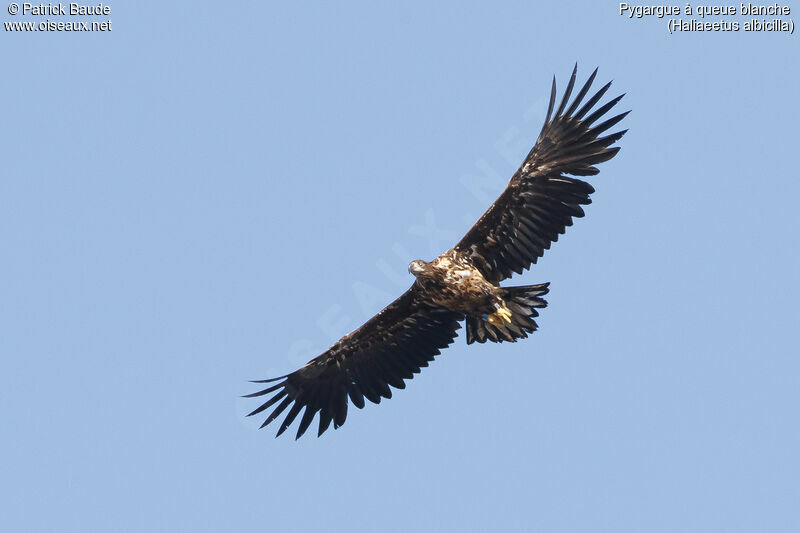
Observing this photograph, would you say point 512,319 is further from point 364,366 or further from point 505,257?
point 364,366

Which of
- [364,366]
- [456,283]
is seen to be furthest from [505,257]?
[364,366]

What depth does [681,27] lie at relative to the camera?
23969mm

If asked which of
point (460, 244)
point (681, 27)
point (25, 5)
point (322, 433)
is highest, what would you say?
point (25, 5)

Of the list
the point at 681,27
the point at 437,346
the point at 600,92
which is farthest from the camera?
the point at 681,27

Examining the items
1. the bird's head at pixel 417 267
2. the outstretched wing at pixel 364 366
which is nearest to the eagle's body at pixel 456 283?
the bird's head at pixel 417 267

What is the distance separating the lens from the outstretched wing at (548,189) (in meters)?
20.7

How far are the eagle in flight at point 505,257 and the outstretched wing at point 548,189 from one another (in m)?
0.02

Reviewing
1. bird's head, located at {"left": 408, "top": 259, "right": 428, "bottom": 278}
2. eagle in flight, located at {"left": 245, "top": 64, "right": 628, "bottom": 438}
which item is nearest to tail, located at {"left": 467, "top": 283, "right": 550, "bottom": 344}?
eagle in flight, located at {"left": 245, "top": 64, "right": 628, "bottom": 438}

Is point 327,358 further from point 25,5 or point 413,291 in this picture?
point 25,5

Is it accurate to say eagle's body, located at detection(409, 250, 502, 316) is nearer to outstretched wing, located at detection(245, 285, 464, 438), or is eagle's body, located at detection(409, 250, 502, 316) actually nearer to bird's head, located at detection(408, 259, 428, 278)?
bird's head, located at detection(408, 259, 428, 278)

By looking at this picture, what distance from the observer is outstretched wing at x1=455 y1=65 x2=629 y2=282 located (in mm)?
20656

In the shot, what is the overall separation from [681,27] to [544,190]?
17.7ft

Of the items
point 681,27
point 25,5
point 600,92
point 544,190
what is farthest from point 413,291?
point 25,5

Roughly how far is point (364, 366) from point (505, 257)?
11.1 feet
